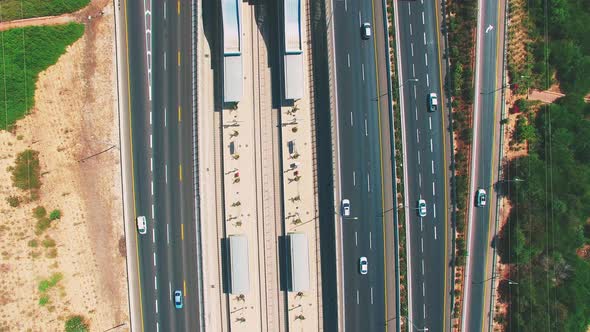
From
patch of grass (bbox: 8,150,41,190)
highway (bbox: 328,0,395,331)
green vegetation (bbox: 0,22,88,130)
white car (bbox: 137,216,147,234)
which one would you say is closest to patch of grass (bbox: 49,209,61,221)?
patch of grass (bbox: 8,150,41,190)

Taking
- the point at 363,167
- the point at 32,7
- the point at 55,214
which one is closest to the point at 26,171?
the point at 55,214

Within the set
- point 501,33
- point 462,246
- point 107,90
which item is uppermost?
point 501,33

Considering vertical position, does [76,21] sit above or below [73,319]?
above

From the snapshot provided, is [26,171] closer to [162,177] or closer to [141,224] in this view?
[141,224]

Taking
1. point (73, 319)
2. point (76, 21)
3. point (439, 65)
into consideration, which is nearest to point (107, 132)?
point (76, 21)

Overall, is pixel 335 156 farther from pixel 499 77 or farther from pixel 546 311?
pixel 546 311

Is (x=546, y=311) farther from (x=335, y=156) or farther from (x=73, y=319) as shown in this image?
(x=73, y=319)
